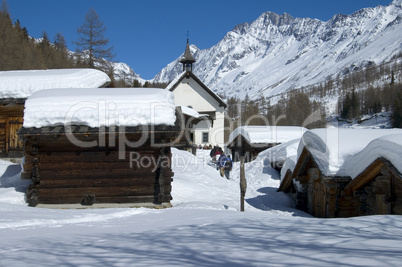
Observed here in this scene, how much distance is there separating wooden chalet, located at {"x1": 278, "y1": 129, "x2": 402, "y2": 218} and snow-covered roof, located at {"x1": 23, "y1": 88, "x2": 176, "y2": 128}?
453cm

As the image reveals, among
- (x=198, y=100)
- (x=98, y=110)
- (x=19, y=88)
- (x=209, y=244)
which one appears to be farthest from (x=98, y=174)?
(x=198, y=100)

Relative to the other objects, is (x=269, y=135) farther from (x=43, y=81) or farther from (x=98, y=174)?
(x=98, y=174)

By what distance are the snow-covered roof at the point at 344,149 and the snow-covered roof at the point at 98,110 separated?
4339mm

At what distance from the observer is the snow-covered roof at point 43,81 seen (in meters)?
16.0

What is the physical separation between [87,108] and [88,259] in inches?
302

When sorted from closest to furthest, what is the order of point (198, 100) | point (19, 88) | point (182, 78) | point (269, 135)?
point (19, 88) → point (269, 135) → point (182, 78) → point (198, 100)

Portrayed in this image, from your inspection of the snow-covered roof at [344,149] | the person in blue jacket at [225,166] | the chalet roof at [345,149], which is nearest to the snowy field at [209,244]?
the chalet roof at [345,149]

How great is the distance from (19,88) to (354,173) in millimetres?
14542

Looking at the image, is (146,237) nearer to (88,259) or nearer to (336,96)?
(88,259)

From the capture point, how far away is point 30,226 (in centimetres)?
611

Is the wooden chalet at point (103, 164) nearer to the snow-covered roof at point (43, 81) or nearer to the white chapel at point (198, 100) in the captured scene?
the snow-covered roof at point (43, 81)

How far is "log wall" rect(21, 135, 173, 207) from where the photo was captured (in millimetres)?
10758

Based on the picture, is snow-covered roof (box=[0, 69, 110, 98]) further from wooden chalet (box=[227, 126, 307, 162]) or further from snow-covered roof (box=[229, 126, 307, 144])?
wooden chalet (box=[227, 126, 307, 162])

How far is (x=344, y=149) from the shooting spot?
9.69m
